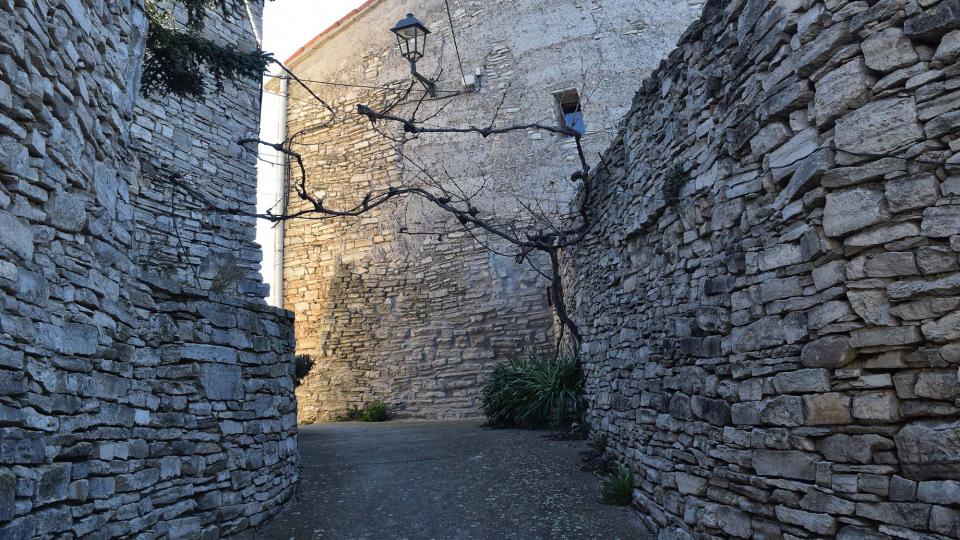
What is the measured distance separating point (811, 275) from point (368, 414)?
9.72m

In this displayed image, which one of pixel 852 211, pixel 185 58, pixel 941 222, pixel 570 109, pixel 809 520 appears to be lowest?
pixel 809 520

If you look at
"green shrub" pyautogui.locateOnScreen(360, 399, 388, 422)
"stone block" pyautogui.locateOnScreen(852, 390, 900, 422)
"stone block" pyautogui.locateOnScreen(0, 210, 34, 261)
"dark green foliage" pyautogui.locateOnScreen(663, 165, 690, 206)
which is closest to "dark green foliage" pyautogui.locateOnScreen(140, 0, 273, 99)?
"stone block" pyautogui.locateOnScreen(0, 210, 34, 261)

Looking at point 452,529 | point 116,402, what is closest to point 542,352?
point 452,529

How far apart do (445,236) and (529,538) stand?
802 centimetres

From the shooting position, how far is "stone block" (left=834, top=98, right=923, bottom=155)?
8.59 ft

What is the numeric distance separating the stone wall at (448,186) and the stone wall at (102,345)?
6118mm

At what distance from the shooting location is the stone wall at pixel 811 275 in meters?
2.52

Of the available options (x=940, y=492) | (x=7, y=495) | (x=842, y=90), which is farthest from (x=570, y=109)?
(x=7, y=495)

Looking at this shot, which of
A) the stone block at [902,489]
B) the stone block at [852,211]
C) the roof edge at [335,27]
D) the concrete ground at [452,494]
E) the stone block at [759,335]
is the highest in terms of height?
the roof edge at [335,27]

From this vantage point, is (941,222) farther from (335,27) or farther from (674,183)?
(335,27)

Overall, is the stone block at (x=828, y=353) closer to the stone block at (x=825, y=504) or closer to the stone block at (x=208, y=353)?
the stone block at (x=825, y=504)

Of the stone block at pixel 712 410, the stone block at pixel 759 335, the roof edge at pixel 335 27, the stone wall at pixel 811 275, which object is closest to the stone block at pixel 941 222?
the stone wall at pixel 811 275

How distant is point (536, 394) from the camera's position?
8625 millimetres

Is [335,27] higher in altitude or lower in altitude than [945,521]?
higher
